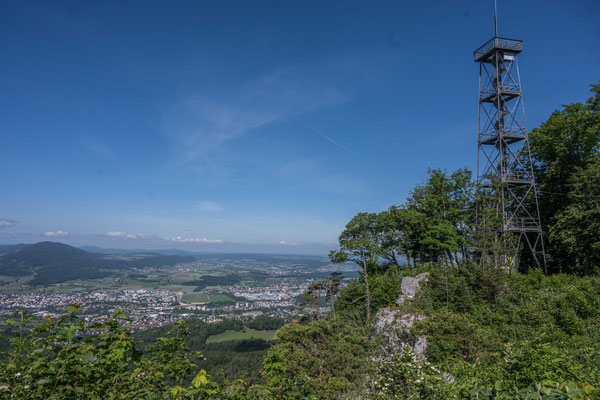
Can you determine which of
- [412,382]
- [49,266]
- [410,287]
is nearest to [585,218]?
[410,287]

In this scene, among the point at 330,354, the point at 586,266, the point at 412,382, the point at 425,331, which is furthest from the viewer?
the point at 586,266

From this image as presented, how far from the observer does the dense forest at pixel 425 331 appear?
2164 millimetres

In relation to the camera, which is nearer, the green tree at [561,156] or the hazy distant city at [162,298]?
the green tree at [561,156]

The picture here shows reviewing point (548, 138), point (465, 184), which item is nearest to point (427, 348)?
point (465, 184)

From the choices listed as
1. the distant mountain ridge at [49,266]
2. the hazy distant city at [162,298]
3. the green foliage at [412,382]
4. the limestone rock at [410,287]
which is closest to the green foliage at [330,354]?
the green foliage at [412,382]

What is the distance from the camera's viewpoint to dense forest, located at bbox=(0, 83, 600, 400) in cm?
216

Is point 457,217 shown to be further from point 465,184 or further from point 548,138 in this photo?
point 548,138

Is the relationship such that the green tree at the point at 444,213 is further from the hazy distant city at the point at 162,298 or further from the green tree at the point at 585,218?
the hazy distant city at the point at 162,298

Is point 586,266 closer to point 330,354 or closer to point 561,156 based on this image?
point 561,156

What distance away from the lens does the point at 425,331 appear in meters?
9.56

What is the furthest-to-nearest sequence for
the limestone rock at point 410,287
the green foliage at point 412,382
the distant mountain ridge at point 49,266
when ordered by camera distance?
the distant mountain ridge at point 49,266, the limestone rock at point 410,287, the green foliage at point 412,382

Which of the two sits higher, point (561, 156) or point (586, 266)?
point (561, 156)

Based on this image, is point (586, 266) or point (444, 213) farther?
point (444, 213)

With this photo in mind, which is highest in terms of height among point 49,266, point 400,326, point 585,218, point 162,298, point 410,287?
point 585,218
